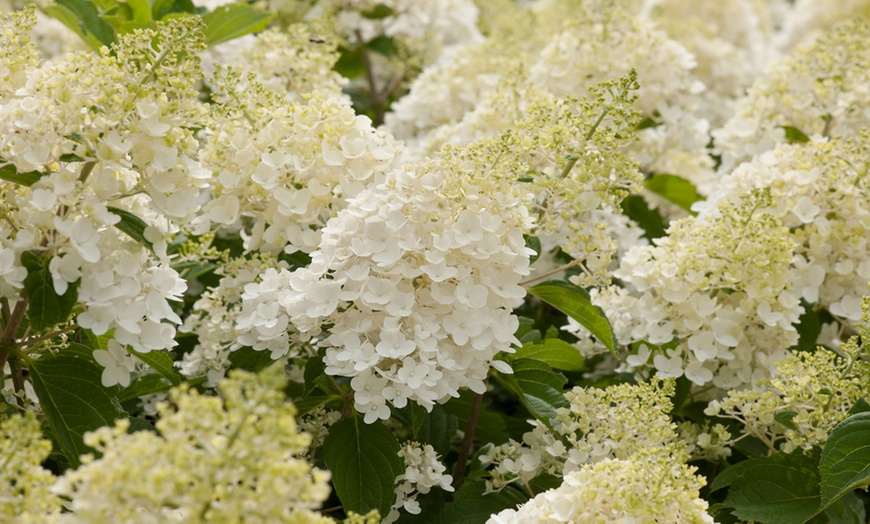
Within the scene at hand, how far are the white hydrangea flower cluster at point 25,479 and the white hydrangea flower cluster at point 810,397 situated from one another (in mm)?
1249

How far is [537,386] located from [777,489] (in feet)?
1.61

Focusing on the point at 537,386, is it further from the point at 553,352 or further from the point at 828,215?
the point at 828,215

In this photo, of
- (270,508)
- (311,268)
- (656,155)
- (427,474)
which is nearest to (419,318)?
(311,268)

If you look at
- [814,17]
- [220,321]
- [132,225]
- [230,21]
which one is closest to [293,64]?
[230,21]

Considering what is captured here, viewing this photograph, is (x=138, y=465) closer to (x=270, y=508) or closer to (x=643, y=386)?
(x=270, y=508)

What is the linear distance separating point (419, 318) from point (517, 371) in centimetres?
39

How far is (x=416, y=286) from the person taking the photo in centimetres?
176

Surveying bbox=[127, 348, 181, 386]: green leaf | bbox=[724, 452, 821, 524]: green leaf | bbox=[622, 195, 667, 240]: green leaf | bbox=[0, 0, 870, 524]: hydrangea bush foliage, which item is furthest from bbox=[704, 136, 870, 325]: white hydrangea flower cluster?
bbox=[127, 348, 181, 386]: green leaf

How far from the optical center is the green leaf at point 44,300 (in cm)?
148

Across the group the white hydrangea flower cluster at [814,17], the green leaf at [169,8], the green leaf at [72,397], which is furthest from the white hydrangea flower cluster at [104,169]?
the white hydrangea flower cluster at [814,17]

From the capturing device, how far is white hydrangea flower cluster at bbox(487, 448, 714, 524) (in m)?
1.50

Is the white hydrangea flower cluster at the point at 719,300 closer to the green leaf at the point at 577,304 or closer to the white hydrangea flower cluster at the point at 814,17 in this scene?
the green leaf at the point at 577,304

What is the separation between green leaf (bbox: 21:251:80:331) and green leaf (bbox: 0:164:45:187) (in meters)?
0.14

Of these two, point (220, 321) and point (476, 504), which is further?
point (220, 321)
